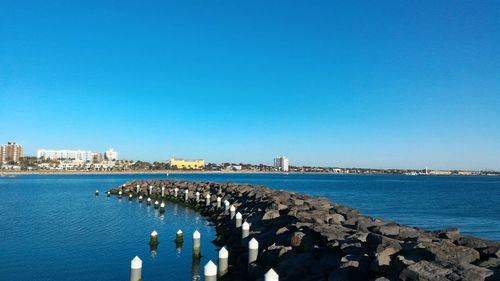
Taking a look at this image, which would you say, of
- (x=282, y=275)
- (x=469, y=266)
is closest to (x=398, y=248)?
(x=469, y=266)

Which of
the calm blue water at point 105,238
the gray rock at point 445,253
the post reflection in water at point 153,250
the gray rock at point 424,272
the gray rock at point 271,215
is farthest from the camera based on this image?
the gray rock at point 271,215

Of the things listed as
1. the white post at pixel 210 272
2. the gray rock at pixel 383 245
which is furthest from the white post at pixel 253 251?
the gray rock at pixel 383 245

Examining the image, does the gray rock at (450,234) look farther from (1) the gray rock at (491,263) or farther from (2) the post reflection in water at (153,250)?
(2) the post reflection in water at (153,250)

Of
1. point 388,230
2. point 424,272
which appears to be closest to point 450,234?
point 388,230

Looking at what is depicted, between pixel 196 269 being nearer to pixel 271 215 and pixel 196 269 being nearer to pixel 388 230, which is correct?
pixel 271 215

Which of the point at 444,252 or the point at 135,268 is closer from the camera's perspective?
the point at 444,252

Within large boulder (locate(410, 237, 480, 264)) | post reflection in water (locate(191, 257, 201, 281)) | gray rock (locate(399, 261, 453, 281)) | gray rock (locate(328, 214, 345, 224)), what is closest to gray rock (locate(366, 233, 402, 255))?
large boulder (locate(410, 237, 480, 264))

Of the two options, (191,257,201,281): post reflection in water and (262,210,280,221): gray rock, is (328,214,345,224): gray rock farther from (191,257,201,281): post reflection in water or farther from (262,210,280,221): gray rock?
(191,257,201,281): post reflection in water

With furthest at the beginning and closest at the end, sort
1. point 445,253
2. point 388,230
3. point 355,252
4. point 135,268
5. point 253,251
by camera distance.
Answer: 1. point 388,230
2. point 253,251
3. point 135,268
4. point 355,252
5. point 445,253

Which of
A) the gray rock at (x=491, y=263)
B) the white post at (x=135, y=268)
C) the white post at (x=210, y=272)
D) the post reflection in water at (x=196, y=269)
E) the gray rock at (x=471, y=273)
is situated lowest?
the post reflection in water at (x=196, y=269)

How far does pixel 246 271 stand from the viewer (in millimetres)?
12789

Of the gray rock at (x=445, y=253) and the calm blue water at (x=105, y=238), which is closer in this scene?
the gray rock at (x=445, y=253)

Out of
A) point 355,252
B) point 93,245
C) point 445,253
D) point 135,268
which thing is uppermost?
point 445,253

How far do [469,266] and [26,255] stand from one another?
16.5 m
